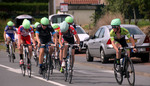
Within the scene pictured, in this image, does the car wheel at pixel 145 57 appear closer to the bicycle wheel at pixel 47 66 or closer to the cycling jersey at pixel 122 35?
the bicycle wheel at pixel 47 66

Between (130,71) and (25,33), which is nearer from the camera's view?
(130,71)

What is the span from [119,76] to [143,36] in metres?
6.40

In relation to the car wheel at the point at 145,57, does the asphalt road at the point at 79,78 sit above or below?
below

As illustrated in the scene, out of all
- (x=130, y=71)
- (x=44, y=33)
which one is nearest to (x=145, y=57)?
(x=44, y=33)

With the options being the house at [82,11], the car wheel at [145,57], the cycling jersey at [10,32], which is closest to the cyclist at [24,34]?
the car wheel at [145,57]

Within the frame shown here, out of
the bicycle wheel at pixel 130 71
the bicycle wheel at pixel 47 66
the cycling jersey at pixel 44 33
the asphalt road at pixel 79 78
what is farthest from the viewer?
the cycling jersey at pixel 44 33

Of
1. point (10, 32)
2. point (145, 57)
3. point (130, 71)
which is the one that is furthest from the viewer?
point (10, 32)

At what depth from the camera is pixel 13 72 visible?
17188mm

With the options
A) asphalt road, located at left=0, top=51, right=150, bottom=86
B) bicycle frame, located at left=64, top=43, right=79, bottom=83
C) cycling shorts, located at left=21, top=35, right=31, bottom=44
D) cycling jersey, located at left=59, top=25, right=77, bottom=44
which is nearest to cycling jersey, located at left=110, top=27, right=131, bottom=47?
asphalt road, located at left=0, top=51, right=150, bottom=86

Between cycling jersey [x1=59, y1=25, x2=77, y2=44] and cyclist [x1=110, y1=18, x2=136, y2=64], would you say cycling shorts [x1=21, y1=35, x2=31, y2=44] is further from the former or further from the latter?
cyclist [x1=110, y1=18, x2=136, y2=64]

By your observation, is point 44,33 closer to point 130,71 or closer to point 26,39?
point 26,39

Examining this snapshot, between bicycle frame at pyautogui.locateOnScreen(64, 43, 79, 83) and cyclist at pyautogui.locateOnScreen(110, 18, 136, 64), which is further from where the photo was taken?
bicycle frame at pyautogui.locateOnScreen(64, 43, 79, 83)

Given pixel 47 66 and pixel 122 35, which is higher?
pixel 122 35

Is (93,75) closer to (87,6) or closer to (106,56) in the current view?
(106,56)
